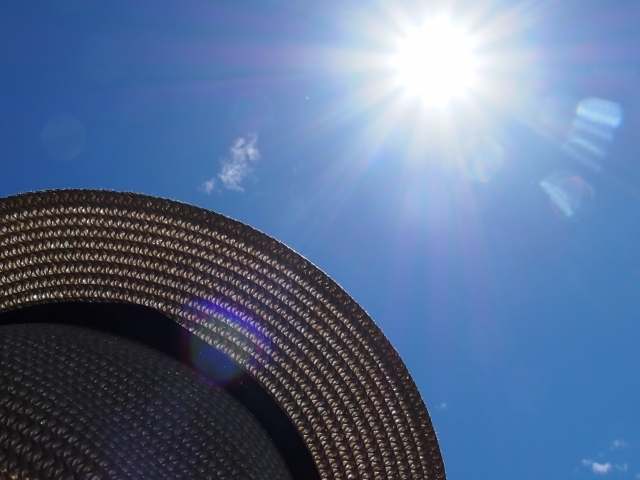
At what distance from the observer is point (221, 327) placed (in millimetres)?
2139

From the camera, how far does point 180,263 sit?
211 centimetres

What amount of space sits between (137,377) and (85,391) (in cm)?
19

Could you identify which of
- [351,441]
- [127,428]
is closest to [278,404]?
[351,441]

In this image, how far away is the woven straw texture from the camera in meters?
1.45

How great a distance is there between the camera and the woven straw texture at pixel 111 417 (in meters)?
1.45

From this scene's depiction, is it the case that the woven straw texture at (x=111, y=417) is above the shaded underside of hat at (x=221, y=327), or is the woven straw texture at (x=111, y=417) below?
below

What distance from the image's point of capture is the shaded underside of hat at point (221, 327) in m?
2.00

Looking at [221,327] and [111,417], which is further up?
[221,327]

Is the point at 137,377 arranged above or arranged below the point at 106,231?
below

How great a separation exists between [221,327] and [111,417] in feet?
1.95

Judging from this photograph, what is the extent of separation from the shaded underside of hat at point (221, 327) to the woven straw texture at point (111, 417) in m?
0.01

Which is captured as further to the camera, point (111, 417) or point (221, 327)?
point (221, 327)

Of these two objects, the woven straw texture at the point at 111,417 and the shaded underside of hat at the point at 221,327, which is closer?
the woven straw texture at the point at 111,417

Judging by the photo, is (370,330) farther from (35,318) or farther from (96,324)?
(35,318)
